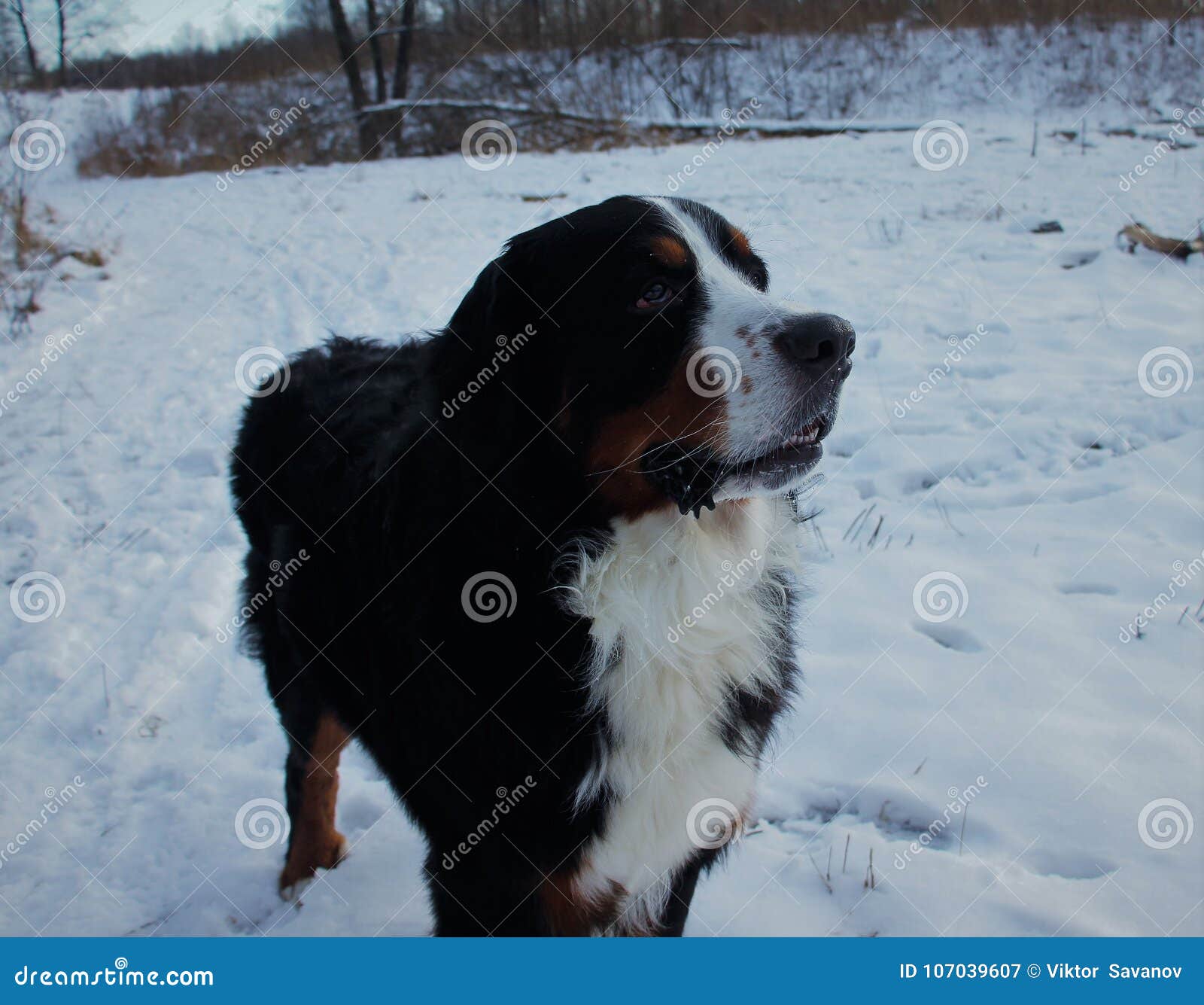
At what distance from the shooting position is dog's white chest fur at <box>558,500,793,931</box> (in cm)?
199

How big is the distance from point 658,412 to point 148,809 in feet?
7.90

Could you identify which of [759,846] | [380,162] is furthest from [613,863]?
[380,162]

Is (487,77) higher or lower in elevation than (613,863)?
higher

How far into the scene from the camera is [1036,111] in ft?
38.3

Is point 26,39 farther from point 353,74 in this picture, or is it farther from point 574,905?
point 574,905

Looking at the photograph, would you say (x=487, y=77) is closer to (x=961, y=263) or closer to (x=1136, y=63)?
(x=1136, y=63)

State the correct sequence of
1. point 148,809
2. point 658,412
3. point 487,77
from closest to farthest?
point 658,412 < point 148,809 < point 487,77

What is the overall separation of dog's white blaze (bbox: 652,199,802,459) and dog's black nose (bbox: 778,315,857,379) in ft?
0.09

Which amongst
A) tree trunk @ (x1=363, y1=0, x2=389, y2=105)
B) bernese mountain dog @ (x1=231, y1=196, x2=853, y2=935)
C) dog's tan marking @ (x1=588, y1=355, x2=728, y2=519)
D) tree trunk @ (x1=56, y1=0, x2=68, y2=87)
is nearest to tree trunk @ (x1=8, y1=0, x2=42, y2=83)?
tree trunk @ (x1=56, y1=0, x2=68, y2=87)

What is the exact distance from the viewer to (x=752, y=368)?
1.91 m

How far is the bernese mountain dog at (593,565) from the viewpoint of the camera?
1.95m

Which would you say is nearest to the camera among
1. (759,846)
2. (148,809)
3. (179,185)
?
(759,846)

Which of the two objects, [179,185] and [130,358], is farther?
[179,185]

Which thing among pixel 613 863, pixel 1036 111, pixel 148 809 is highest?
pixel 1036 111
